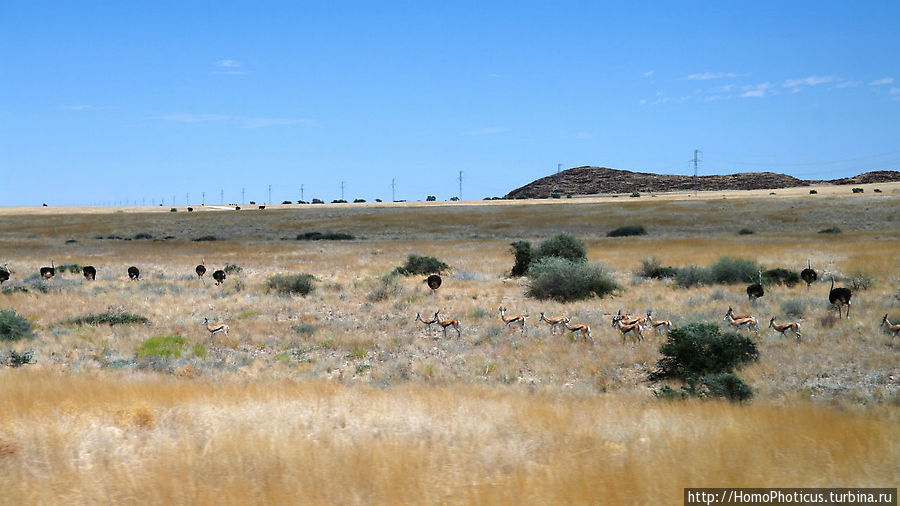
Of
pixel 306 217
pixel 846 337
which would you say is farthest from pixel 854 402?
pixel 306 217

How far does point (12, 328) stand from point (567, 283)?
53.7ft

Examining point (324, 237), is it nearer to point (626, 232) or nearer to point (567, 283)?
point (626, 232)

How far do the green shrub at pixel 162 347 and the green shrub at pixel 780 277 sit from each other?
20.3m

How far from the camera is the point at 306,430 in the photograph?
7.39 meters

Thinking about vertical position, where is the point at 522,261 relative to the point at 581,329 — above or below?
above

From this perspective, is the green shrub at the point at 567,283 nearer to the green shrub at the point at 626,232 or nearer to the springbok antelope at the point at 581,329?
the springbok antelope at the point at 581,329

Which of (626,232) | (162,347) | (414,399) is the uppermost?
(626,232)

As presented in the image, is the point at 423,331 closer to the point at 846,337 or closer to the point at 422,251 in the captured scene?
the point at 846,337

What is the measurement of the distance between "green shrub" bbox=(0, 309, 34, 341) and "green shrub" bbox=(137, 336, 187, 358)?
3.18 metres

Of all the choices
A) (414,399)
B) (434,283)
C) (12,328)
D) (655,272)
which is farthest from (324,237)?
(414,399)

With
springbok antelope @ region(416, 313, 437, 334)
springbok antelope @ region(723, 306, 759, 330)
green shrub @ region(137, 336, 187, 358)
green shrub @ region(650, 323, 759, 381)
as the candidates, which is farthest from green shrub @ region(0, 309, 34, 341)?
springbok antelope @ region(723, 306, 759, 330)

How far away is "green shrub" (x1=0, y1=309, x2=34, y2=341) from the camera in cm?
1595

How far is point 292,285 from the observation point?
25.8 m

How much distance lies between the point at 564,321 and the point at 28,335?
43.1 ft
